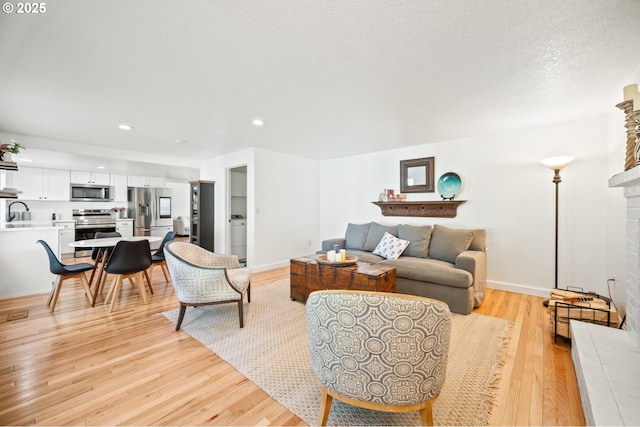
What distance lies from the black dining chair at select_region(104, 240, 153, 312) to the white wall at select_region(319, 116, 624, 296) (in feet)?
13.2

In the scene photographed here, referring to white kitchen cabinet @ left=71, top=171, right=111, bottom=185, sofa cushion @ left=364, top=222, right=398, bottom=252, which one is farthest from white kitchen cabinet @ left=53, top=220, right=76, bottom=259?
sofa cushion @ left=364, top=222, right=398, bottom=252

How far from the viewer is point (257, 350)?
2.12m

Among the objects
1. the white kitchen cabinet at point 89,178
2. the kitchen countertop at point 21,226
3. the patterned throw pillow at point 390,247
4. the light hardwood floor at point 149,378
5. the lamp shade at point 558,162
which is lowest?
the light hardwood floor at point 149,378

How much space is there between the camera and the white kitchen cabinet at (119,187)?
23.1 ft

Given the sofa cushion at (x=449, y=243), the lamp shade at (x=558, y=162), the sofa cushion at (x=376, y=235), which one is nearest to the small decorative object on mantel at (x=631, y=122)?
the lamp shade at (x=558, y=162)

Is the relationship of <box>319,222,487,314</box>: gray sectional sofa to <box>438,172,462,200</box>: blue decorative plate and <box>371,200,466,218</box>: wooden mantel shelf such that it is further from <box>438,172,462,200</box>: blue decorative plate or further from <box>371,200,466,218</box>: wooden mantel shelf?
<box>438,172,462,200</box>: blue decorative plate

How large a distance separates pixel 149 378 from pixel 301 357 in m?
1.05

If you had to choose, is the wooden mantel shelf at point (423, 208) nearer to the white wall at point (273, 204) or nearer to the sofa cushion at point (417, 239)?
the sofa cushion at point (417, 239)

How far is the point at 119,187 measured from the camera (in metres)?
7.14

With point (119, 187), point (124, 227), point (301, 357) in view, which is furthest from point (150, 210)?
point (301, 357)

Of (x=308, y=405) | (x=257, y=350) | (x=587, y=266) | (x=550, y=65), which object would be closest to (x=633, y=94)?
(x=550, y=65)

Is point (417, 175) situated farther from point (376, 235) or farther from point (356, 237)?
point (356, 237)

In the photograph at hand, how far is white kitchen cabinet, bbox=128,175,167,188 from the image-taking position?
7387 millimetres

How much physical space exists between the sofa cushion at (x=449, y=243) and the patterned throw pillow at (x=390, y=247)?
387 mm
